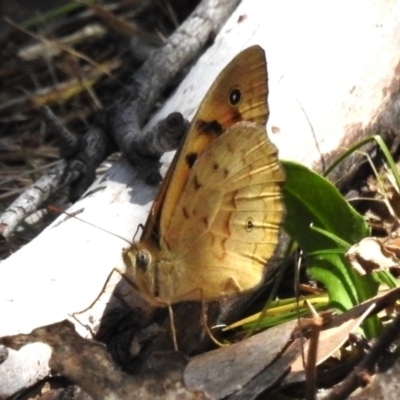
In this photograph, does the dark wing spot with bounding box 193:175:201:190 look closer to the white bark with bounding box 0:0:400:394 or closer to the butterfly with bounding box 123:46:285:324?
the butterfly with bounding box 123:46:285:324

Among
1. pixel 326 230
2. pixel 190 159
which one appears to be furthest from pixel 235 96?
→ pixel 326 230

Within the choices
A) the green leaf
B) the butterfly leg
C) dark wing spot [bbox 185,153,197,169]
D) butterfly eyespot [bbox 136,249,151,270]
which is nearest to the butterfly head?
butterfly eyespot [bbox 136,249,151,270]

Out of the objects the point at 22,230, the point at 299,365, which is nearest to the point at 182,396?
the point at 299,365

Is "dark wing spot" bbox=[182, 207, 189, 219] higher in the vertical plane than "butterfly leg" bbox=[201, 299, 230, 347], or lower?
higher

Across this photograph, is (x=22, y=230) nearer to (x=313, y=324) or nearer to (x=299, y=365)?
(x=299, y=365)

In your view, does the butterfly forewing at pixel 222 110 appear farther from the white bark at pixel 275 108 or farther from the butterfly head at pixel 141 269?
the white bark at pixel 275 108

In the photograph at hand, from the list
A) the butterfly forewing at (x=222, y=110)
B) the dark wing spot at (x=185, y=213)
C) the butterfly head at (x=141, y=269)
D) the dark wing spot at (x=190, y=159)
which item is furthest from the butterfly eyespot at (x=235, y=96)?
the butterfly head at (x=141, y=269)
